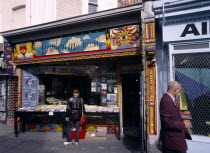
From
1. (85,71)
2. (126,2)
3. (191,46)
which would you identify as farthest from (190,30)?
(85,71)

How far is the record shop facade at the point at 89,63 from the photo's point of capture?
539 cm

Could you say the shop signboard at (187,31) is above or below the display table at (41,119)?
above

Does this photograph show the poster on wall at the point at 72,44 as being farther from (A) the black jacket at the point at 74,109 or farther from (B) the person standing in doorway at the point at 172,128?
(B) the person standing in doorway at the point at 172,128

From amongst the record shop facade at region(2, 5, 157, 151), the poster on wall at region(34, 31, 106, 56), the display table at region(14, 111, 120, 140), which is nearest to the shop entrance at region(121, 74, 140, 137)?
the record shop facade at region(2, 5, 157, 151)

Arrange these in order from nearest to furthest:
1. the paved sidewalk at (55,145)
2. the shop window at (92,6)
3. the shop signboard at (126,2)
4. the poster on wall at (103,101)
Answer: the paved sidewalk at (55,145) < the poster on wall at (103,101) < the shop signboard at (126,2) < the shop window at (92,6)

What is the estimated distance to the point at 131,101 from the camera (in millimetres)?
7781

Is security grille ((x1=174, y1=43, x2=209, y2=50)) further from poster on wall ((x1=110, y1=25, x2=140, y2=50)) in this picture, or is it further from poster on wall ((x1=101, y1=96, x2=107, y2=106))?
poster on wall ((x1=101, y1=96, x2=107, y2=106))

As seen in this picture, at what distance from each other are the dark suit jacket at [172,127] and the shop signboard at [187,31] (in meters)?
2.89

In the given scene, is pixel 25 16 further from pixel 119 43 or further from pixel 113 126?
pixel 113 126

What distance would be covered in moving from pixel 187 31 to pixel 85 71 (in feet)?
14.3

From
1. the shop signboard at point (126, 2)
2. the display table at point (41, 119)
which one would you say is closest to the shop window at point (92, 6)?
the shop signboard at point (126, 2)

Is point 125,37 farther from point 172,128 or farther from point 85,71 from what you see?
point 172,128

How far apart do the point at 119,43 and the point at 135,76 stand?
2074 mm

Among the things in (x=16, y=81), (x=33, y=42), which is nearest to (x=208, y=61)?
(x=33, y=42)
